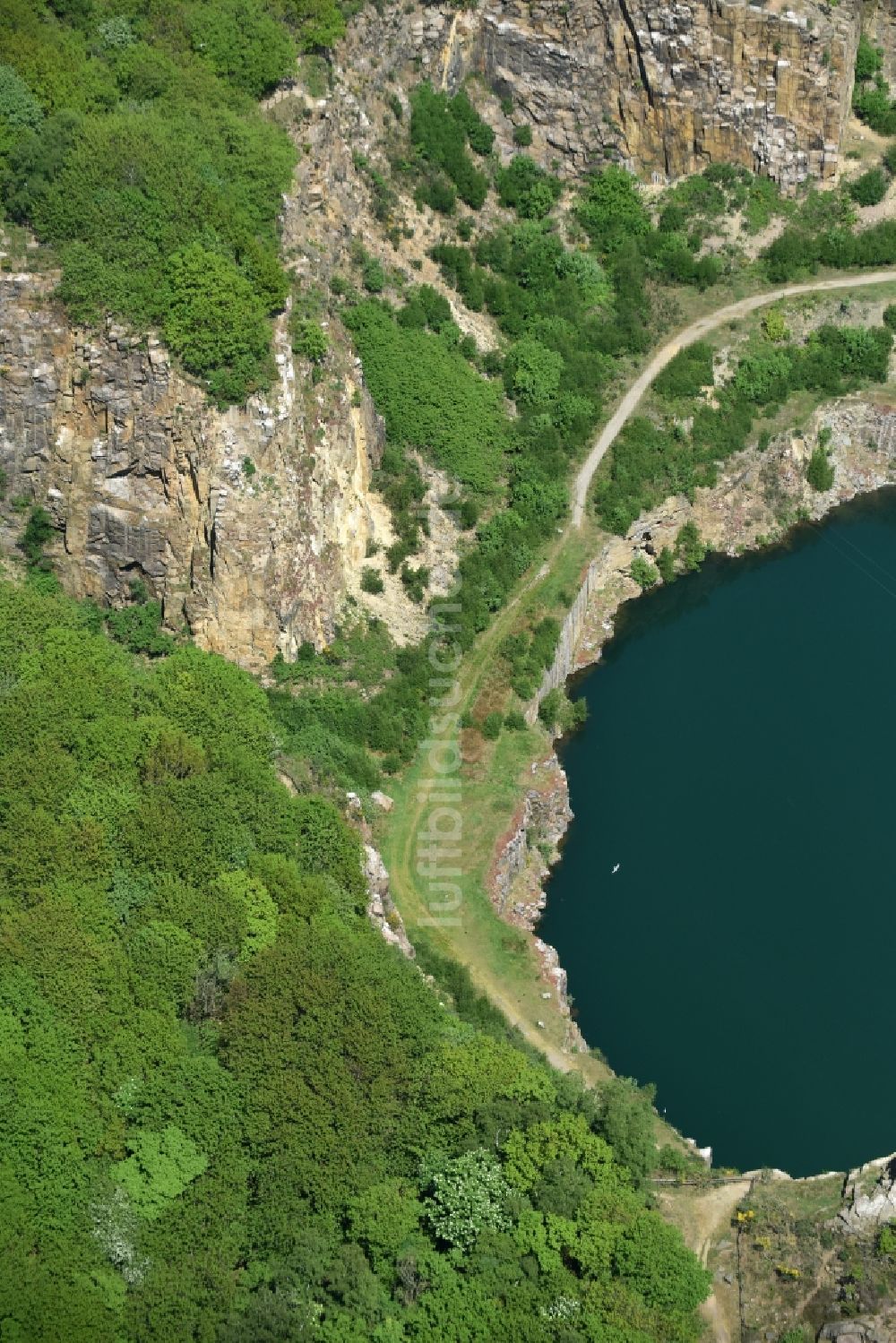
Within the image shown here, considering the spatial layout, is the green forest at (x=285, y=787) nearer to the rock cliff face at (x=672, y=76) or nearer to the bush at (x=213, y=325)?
the bush at (x=213, y=325)

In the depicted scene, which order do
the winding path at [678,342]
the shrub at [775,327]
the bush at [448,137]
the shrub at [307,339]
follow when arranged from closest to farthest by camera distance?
the shrub at [307,339]
the winding path at [678,342]
the bush at [448,137]
the shrub at [775,327]

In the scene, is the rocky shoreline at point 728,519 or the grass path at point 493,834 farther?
the rocky shoreline at point 728,519

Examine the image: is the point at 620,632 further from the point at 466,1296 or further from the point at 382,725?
the point at 466,1296

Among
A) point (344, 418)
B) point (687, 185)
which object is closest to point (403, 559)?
A: point (344, 418)

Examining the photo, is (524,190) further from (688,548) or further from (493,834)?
(493,834)

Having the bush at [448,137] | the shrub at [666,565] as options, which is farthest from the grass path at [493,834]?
the bush at [448,137]
